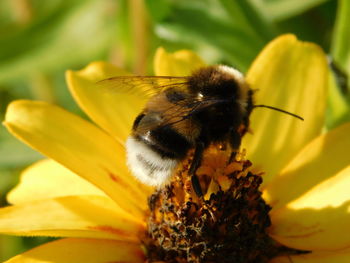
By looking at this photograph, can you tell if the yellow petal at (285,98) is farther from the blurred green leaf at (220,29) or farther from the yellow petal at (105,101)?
the yellow petal at (105,101)

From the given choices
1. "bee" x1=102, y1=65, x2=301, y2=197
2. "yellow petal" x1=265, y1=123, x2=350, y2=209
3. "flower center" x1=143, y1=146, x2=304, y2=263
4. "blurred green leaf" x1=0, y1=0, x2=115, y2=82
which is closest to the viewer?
"bee" x1=102, y1=65, x2=301, y2=197

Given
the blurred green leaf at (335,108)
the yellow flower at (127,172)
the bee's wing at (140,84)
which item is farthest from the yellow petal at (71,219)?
the blurred green leaf at (335,108)

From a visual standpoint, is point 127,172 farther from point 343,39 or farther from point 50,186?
point 343,39

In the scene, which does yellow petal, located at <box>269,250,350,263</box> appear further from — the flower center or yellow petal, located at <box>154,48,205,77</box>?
yellow petal, located at <box>154,48,205,77</box>

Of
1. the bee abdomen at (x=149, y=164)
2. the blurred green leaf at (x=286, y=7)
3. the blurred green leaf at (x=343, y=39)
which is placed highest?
the blurred green leaf at (x=286, y=7)

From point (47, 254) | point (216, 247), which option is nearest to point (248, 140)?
point (216, 247)

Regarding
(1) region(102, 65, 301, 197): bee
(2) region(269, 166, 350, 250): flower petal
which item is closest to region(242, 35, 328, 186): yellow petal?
(2) region(269, 166, 350, 250): flower petal

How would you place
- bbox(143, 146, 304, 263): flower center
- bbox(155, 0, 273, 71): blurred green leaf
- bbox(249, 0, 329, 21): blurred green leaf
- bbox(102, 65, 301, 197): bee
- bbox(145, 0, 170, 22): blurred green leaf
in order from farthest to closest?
bbox(249, 0, 329, 21): blurred green leaf → bbox(145, 0, 170, 22): blurred green leaf → bbox(155, 0, 273, 71): blurred green leaf → bbox(143, 146, 304, 263): flower center → bbox(102, 65, 301, 197): bee
